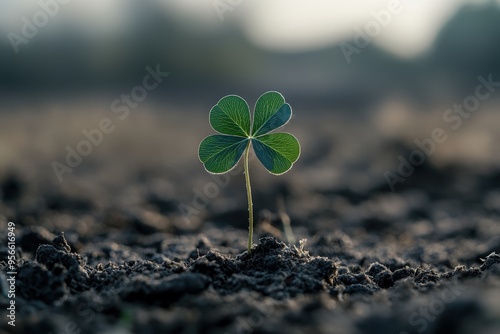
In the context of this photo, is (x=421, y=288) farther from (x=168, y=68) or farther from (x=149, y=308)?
(x=168, y=68)

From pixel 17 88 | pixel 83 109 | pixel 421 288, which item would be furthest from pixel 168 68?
pixel 421 288

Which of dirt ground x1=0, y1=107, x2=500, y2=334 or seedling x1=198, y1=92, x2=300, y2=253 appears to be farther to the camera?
seedling x1=198, y1=92, x2=300, y2=253

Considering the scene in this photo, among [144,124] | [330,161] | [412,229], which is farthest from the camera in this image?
[144,124]
